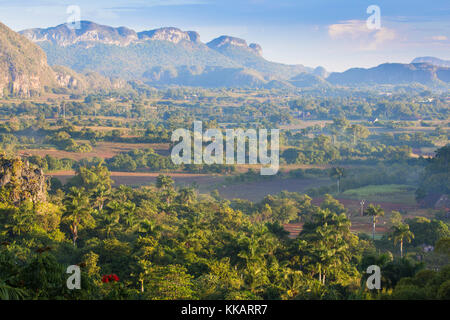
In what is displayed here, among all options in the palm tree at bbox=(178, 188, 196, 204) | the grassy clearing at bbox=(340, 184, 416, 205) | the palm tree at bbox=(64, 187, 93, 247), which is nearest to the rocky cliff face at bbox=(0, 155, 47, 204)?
the palm tree at bbox=(64, 187, 93, 247)

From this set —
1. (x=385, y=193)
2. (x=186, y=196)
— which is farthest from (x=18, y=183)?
(x=385, y=193)

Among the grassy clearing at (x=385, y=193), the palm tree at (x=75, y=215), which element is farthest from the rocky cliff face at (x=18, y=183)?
the grassy clearing at (x=385, y=193)

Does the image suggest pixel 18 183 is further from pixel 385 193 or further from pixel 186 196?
pixel 385 193

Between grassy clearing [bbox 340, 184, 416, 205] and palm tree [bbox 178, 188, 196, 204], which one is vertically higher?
palm tree [bbox 178, 188, 196, 204]

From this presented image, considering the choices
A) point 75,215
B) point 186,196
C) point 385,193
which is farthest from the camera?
point 385,193

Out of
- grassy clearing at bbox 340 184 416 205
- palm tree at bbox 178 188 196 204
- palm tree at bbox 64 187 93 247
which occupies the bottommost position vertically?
grassy clearing at bbox 340 184 416 205

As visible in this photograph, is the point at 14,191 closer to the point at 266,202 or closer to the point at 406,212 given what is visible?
the point at 266,202

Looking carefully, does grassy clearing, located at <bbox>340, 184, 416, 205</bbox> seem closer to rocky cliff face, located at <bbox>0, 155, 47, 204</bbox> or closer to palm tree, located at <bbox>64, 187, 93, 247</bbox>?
palm tree, located at <bbox>64, 187, 93, 247</bbox>
